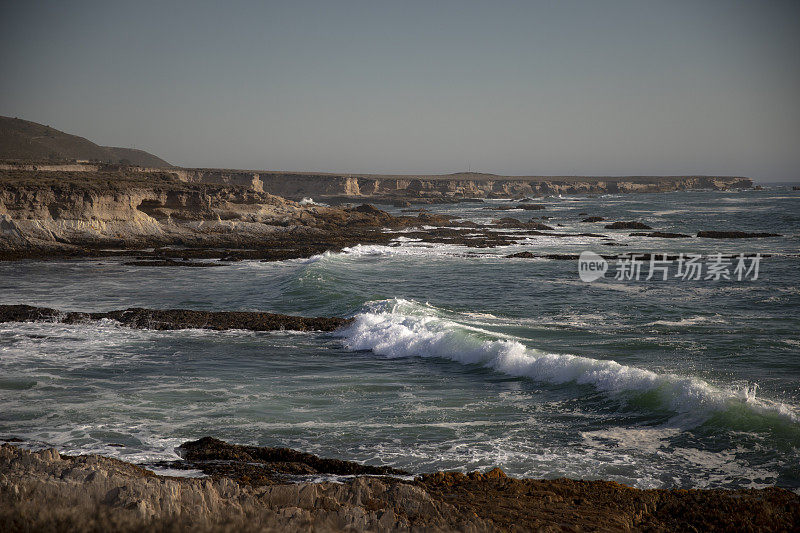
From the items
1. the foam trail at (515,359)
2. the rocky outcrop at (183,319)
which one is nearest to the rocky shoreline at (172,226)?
the rocky outcrop at (183,319)

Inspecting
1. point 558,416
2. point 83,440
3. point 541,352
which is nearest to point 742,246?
point 541,352

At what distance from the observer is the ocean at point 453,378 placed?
7.75 meters

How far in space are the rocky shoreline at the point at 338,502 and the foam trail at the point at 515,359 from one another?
→ 3.39m

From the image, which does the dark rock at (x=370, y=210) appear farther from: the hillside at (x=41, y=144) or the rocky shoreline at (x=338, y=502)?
the hillside at (x=41, y=144)

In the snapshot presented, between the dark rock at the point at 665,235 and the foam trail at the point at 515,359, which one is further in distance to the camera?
the dark rock at the point at 665,235

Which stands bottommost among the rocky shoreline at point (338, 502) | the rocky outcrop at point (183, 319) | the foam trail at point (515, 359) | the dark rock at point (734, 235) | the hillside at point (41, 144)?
the rocky outcrop at point (183, 319)

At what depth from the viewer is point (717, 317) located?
645 inches

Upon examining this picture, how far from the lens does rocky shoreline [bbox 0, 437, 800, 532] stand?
→ 151 inches

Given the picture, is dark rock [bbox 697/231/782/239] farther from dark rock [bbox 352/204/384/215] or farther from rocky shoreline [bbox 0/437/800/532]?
rocky shoreline [bbox 0/437/800/532]

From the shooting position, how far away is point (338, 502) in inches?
182

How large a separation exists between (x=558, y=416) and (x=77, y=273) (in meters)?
23.8

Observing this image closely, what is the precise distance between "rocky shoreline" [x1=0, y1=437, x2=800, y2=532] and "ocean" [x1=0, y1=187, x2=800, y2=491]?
1064 millimetres

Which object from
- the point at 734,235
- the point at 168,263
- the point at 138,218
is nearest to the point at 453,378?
the point at 168,263

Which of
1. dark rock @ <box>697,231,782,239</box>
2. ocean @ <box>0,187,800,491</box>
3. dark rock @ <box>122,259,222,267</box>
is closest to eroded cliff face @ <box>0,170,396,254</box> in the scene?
dark rock @ <box>122,259,222,267</box>
